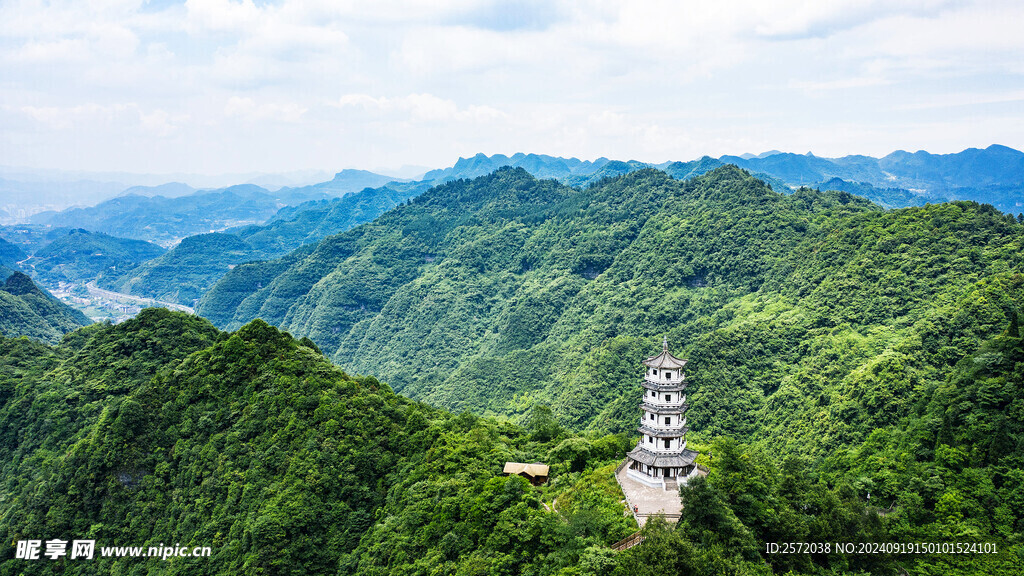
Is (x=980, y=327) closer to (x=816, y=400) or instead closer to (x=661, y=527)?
(x=816, y=400)

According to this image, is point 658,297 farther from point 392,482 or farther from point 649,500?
point 649,500

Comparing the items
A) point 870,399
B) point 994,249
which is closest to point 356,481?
point 870,399

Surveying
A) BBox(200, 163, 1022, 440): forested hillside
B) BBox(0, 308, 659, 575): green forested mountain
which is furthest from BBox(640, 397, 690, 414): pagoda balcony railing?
BBox(200, 163, 1022, 440): forested hillside

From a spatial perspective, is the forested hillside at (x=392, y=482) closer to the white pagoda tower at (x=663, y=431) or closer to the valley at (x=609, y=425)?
the valley at (x=609, y=425)

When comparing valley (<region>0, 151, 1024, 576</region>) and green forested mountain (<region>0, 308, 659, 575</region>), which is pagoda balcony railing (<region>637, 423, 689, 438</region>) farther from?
green forested mountain (<region>0, 308, 659, 575</region>)

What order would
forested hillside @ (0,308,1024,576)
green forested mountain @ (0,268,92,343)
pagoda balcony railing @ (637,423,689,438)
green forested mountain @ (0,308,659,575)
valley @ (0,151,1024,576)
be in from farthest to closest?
1. green forested mountain @ (0,268,92,343)
2. pagoda balcony railing @ (637,423,689,438)
3. green forested mountain @ (0,308,659,575)
4. valley @ (0,151,1024,576)
5. forested hillside @ (0,308,1024,576)

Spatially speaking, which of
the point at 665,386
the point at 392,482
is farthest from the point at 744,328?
the point at 392,482
